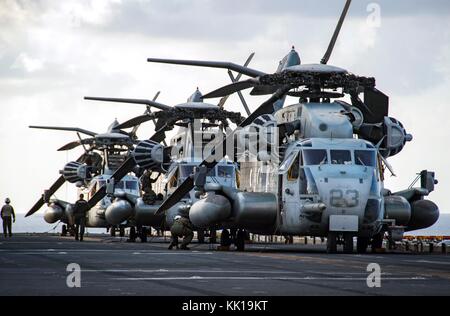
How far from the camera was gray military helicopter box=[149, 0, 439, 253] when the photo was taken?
35.5m

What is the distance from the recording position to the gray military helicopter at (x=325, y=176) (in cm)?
3548

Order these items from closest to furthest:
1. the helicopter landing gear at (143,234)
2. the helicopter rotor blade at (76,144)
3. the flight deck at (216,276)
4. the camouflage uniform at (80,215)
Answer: the flight deck at (216,276) < the camouflage uniform at (80,215) < the helicopter landing gear at (143,234) < the helicopter rotor blade at (76,144)

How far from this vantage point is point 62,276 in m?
21.9

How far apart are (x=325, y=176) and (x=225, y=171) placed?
14.8 meters

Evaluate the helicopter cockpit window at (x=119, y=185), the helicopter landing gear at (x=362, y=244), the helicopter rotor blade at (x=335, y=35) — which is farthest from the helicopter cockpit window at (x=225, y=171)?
the helicopter cockpit window at (x=119, y=185)

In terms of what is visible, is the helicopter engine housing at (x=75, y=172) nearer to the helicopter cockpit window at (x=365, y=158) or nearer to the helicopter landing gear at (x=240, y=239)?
the helicopter landing gear at (x=240, y=239)

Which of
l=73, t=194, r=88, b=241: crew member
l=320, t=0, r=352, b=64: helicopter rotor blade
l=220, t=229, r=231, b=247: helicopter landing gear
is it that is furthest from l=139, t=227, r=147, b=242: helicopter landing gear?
l=320, t=0, r=352, b=64: helicopter rotor blade

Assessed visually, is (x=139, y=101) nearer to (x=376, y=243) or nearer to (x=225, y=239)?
(x=225, y=239)

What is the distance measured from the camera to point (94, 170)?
72.3 metres

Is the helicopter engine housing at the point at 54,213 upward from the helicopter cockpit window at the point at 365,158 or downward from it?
downward

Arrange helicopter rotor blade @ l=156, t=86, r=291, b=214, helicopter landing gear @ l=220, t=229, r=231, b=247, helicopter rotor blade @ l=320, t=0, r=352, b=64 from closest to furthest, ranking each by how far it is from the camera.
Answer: helicopter rotor blade @ l=156, t=86, r=291, b=214 → helicopter landing gear @ l=220, t=229, r=231, b=247 → helicopter rotor blade @ l=320, t=0, r=352, b=64

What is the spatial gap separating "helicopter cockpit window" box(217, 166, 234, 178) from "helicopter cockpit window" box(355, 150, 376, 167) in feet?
44.7

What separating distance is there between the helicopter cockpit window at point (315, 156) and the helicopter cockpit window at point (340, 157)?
0.78 ft

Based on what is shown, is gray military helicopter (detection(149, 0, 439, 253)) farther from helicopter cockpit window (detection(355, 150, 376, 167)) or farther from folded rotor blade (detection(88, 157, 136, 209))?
folded rotor blade (detection(88, 157, 136, 209))
